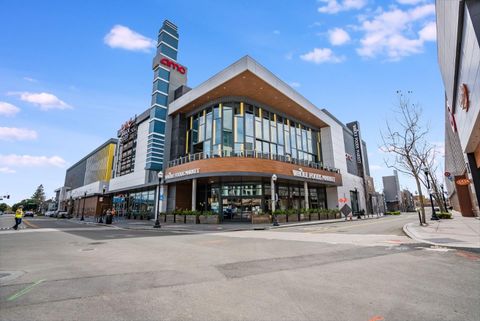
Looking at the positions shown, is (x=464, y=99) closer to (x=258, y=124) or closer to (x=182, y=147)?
(x=258, y=124)

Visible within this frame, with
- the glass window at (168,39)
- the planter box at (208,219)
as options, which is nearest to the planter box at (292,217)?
the planter box at (208,219)

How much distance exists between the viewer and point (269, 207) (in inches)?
1180

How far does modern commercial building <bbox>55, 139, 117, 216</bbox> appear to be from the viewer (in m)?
54.1

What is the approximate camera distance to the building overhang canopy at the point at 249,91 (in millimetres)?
27141

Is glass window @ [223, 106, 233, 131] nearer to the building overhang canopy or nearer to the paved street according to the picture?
the building overhang canopy

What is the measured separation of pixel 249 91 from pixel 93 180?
5719cm

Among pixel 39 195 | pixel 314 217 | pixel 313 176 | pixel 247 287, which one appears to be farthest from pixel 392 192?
pixel 39 195

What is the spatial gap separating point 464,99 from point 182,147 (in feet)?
99.0

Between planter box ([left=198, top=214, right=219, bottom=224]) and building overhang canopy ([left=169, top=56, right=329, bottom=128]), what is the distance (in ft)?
50.0

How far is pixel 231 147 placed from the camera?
2930 centimetres

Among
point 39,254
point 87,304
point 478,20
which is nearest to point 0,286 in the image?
point 87,304

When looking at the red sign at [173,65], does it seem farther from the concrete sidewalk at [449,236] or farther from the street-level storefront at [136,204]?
the concrete sidewalk at [449,236]

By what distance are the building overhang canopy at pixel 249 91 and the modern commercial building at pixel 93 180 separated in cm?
2778

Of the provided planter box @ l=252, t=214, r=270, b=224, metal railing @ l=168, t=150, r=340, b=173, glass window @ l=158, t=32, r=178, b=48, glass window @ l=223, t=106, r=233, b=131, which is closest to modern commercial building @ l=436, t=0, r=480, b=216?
metal railing @ l=168, t=150, r=340, b=173
